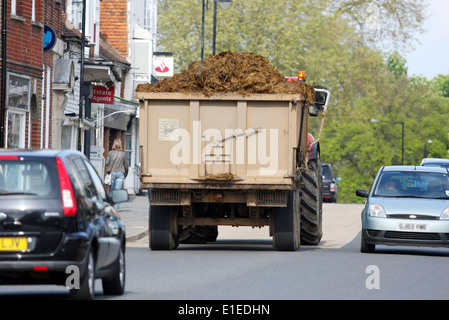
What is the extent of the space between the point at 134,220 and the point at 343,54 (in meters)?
51.1

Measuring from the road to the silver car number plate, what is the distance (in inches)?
18.7

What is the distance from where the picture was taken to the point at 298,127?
66.7ft

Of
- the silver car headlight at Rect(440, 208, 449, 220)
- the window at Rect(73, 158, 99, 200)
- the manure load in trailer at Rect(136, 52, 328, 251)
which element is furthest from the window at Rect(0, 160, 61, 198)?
the silver car headlight at Rect(440, 208, 449, 220)

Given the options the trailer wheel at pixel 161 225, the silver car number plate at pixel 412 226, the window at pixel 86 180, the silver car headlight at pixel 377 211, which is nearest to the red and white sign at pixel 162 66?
the trailer wheel at pixel 161 225

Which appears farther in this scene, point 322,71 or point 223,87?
point 322,71

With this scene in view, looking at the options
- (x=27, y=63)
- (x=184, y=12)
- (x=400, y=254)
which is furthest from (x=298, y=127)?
(x=184, y=12)

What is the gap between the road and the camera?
13.2m

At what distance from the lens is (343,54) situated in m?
80.8

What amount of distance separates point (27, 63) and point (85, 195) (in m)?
18.9

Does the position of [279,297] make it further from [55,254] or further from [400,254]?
[400,254]

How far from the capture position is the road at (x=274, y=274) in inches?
520

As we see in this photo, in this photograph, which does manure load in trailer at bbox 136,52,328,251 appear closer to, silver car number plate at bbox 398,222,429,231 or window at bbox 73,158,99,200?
silver car number plate at bbox 398,222,429,231

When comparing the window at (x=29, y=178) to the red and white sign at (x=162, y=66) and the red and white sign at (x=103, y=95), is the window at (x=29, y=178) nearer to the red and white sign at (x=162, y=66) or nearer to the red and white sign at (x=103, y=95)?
the red and white sign at (x=103, y=95)
